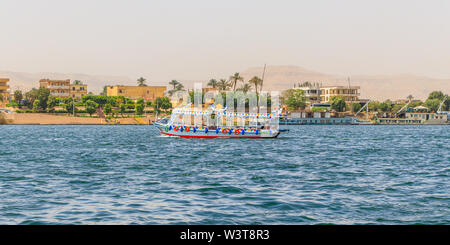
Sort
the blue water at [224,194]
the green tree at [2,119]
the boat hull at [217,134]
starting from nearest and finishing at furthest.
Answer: the blue water at [224,194] < the boat hull at [217,134] < the green tree at [2,119]

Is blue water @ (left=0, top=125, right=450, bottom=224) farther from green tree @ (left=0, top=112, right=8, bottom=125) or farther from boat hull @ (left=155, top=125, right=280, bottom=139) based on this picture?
green tree @ (left=0, top=112, right=8, bottom=125)

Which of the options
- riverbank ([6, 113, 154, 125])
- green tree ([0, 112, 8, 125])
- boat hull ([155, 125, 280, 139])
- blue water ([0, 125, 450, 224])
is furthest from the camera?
green tree ([0, 112, 8, 125])

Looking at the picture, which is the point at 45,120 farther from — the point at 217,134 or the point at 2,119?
the point at 217,134

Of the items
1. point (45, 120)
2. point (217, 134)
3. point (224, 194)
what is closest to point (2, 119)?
point (45, 120)

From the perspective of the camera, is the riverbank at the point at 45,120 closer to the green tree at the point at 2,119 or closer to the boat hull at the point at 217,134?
the green tree at the point at 2,119

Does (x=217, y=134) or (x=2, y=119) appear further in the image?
(x=2, y=119)

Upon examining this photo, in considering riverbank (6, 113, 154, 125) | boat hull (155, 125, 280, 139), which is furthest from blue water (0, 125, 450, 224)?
riverbank (6, 113, 154, 125)

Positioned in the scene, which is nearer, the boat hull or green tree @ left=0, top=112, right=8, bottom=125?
the boat hull

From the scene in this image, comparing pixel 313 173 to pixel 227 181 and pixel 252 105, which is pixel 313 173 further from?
pixel 252 105

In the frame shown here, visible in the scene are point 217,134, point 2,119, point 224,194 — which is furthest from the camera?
point 2,119

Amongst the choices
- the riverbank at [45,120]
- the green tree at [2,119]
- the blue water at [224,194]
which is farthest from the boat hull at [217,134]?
the green tree at [2,119]

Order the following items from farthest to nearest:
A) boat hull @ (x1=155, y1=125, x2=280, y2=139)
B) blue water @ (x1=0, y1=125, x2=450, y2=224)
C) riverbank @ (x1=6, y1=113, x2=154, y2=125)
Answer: riverbank @ (x1=6, y1=113, x2=154, y2=125), boat hull @ (x1=155, y1=125, x2=280, y2=139), blue water @ (x1=0, y1=125, x2=450, y2=224)

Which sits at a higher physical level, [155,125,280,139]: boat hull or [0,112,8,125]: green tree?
[0,112,8,125]: green tree
